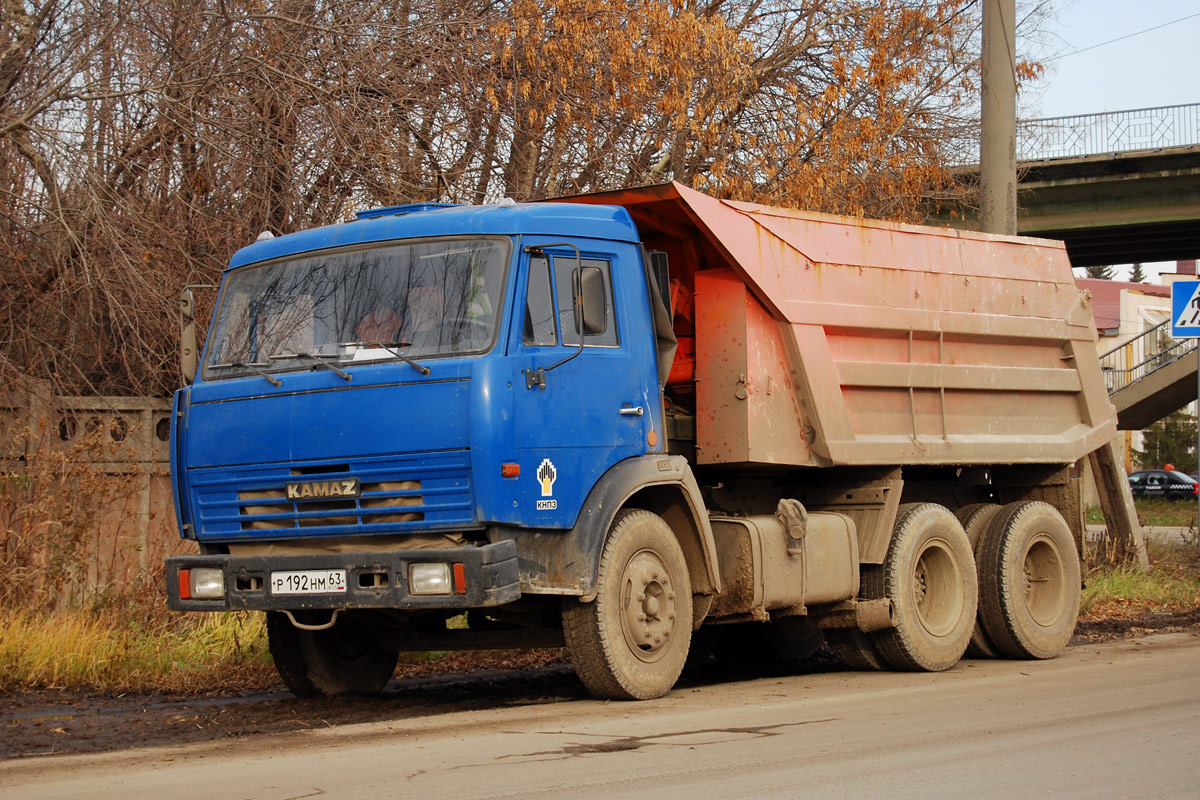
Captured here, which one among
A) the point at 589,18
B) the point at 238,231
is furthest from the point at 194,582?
the point at 589,18

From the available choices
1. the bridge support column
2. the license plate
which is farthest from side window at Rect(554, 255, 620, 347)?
the bridge support column

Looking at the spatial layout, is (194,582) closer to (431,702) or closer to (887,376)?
(431,702)

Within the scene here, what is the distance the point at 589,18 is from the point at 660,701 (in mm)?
7461

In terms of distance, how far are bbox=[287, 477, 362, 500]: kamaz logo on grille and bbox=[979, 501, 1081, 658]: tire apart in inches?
221

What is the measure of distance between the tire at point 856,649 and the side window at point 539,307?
12.4 ft

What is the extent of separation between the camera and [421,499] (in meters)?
7.30

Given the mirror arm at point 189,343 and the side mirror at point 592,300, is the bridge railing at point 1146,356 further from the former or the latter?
the mirror arm at point 189,343

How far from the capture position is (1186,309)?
14.8 m

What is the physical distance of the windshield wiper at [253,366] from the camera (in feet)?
25.4

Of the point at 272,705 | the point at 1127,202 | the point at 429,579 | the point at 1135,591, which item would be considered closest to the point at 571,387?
the point at 429,579

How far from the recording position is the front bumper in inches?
280

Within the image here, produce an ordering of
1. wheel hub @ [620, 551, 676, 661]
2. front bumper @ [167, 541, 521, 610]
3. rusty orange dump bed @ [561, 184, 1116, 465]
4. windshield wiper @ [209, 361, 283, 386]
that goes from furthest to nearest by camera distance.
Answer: rusty orange dump bed @ [561, 184, 1116, 465], wheel hub @ [620, 551, 676, 661], windshield wiper @ [209, 361, 283, 386], front bumper @ [167, 541, 521, 610]

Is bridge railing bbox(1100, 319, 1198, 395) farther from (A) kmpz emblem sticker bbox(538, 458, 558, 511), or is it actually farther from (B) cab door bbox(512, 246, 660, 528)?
(A) kmpz emblem sticker bbox(538, 458, 558, 511)

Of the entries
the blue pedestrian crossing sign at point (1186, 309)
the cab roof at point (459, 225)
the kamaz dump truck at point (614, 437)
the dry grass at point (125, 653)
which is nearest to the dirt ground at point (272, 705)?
the dry grass at point (125, 653)
